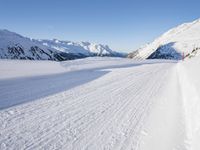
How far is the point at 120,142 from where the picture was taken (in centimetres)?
604

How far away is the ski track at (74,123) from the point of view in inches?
228

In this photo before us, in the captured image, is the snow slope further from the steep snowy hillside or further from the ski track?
the ski track

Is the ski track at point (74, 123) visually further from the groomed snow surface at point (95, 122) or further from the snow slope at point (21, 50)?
the snow slope at point (21, 50)

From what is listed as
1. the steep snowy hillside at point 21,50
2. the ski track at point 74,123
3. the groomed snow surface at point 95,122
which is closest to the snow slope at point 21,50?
the steep snowy hillside at point 21,50

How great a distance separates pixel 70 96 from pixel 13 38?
186m

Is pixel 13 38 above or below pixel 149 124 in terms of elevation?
above

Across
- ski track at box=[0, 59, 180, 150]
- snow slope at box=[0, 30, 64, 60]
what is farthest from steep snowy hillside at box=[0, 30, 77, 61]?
ski track at box=[0, 59, 180, 150]

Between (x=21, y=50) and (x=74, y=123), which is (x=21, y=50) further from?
(x=74, y=123)

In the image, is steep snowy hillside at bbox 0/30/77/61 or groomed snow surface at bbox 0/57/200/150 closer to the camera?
groomed snow surface at bbox 0/57/200/150

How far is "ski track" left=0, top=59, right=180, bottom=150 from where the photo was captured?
5789 mm

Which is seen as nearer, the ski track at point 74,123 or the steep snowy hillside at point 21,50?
the ski track at point 74,123

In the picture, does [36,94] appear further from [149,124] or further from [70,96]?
[149,124]

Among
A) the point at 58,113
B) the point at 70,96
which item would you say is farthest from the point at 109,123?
the point at 70,96

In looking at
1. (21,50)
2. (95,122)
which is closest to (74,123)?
(95,122)
